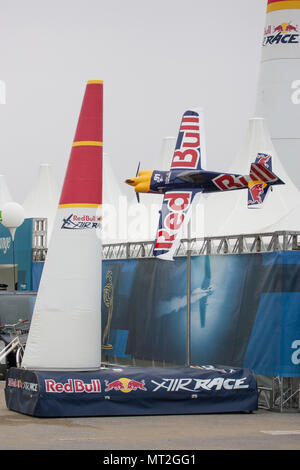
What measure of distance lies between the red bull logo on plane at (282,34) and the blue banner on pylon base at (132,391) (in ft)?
55.1

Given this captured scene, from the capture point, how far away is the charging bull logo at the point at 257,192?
16969mm

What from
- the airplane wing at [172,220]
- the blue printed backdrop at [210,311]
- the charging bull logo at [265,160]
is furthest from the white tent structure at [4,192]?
the charging bull logo at [265,160]

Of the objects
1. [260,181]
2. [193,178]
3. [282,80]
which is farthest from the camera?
[282,80]

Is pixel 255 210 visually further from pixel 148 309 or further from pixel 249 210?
pixel 148 309

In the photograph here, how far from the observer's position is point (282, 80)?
95.1 feet

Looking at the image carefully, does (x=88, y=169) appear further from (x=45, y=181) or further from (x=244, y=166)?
(x=45, y=181)

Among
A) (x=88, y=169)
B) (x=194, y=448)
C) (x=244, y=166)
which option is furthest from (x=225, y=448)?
(x=244, y=166)

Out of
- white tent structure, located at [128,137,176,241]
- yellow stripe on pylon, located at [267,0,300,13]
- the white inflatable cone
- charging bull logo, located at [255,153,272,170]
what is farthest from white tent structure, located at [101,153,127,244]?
charging bull logo, located at [255,153,272,170]

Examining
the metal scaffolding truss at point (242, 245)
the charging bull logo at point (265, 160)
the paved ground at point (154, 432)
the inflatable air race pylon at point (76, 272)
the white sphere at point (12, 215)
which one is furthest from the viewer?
the white sphere at point (12, 215)

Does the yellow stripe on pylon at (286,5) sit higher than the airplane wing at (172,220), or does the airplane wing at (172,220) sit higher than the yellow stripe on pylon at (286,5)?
the yellow stripe on pylon at (286,5)

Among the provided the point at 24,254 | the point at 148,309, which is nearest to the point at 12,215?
the point at 24,254

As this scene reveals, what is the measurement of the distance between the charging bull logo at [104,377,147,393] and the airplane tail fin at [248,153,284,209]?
14.6ft

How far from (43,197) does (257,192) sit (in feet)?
55.7

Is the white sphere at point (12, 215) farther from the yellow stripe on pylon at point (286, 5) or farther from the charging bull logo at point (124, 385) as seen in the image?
the charging bull logo at point (124, 385)
